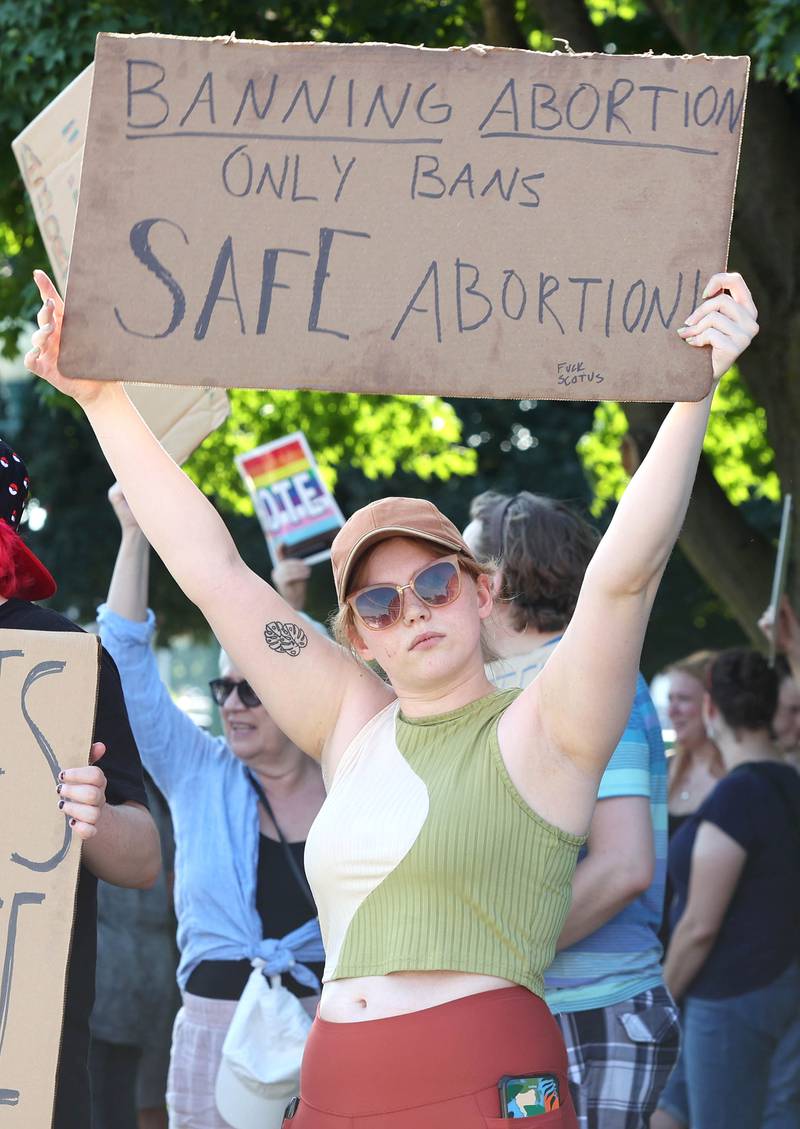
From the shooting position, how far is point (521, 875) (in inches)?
94.1

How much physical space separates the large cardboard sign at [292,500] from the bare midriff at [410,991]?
10.9 ft

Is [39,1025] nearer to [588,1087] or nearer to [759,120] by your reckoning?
[588,1087]

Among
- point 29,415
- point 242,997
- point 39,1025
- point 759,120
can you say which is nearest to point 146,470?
point 39,1025

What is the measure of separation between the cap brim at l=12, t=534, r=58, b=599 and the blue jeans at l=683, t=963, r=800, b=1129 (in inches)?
119

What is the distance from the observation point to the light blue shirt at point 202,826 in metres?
3.84

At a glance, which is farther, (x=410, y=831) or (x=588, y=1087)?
(x=588, y=1087)

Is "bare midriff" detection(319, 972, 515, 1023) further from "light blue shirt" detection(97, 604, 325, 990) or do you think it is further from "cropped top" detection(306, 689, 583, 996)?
"light blue shirt" detection(97, 604, 325, 990)

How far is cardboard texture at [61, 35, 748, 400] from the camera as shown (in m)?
2.44

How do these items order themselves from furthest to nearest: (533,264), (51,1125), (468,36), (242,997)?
(468,36), (242,997), (533,264), (51,1125)

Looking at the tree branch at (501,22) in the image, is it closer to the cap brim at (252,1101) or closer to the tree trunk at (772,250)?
the tree trunk at (772,250)

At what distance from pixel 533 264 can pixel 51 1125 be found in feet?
4.97

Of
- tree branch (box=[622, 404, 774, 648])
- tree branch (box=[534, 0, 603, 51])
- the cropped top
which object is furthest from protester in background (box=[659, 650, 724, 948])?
the cropped top

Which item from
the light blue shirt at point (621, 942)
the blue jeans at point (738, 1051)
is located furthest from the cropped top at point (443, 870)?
the blue jeans at point (738, 1051)

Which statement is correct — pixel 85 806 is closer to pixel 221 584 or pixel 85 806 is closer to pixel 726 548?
pixel 221 584
